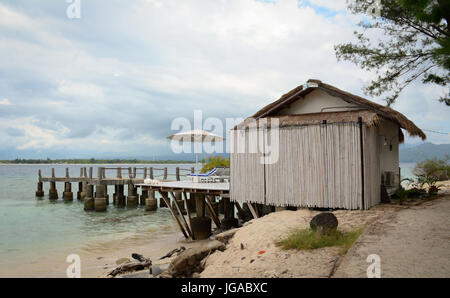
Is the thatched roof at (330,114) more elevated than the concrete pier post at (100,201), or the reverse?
the thatched roof at (330,114)

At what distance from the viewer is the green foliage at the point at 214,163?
21.0 metres

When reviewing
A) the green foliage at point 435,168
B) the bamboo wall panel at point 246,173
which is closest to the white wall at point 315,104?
the bamboo wall panel at point 246,173

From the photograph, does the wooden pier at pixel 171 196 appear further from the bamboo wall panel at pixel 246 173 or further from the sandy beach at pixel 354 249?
the sandy beach at pixel 354 249

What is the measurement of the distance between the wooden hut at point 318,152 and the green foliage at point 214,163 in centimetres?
905

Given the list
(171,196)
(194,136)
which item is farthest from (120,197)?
(194,136)

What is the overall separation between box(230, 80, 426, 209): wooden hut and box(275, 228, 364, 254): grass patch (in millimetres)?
2321

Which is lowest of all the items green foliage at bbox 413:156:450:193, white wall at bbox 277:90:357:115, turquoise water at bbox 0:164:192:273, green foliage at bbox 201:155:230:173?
turquoise water at bbox 0:164:192:273

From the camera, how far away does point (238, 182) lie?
11.7 m

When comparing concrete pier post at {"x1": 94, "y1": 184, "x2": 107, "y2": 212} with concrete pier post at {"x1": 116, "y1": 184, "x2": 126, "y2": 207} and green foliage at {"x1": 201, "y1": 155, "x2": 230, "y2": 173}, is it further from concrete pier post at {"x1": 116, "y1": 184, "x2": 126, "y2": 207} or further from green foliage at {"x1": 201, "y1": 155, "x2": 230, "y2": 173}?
green foliage at {"x1": 201, "y1": 155, "x2": 230, "y2": 173}

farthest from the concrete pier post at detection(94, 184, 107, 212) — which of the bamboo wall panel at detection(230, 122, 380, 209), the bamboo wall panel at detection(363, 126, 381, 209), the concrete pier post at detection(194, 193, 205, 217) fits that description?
the bamboo wall panel at detection(363, 126, 381, 209)

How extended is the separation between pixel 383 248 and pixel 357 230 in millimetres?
1349

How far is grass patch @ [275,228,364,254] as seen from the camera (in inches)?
267

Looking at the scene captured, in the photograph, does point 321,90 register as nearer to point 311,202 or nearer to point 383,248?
point 311,202
